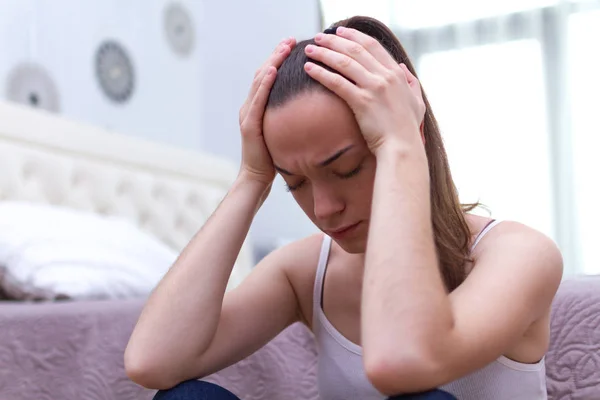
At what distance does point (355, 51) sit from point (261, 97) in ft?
0.51

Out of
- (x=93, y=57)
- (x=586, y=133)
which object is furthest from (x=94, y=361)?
(x=586, y=133)

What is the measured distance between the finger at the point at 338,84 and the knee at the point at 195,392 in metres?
0.44

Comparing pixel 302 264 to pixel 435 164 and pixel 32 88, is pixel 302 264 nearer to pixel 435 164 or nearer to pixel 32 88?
pixel 435 164

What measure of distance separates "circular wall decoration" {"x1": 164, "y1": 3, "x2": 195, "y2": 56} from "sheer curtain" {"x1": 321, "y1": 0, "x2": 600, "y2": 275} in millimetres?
1424

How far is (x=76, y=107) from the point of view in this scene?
275 cm

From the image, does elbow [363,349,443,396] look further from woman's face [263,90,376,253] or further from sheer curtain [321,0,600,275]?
sheer curtain [321,0,600,275]

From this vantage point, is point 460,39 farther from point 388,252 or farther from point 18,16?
point 388,252

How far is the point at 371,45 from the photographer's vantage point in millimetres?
970

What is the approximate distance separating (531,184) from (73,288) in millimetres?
2725

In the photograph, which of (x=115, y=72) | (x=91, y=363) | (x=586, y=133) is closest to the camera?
(x=91, y=363)

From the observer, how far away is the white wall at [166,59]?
2.63 meters

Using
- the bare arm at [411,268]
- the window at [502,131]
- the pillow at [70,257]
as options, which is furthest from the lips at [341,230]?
the window at [502,131]

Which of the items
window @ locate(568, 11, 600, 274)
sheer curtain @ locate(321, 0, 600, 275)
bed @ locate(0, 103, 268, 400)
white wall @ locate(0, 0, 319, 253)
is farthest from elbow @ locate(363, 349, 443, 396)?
window @ locate(568, 11, 600, 274)

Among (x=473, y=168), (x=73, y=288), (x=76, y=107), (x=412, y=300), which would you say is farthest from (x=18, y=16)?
(x=473, y=168)
